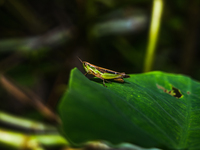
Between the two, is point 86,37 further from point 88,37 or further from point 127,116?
point 127,116

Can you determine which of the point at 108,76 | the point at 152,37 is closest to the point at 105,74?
the point at 108,76

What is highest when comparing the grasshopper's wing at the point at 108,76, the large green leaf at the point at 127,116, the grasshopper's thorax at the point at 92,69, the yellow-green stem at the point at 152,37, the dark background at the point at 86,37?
the dark background at the point at 86,37

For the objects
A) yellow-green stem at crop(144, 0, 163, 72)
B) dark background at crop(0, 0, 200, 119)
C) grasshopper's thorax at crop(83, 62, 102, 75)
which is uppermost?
dark background at crop(0, 0, 200, 119)

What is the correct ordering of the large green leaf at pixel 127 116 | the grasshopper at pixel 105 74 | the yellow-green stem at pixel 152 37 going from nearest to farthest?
1. the large green leaf at pixel 127 116
2. the grasshopper at pixel 105 74
3. the yellow-green stem at pixel 152 37

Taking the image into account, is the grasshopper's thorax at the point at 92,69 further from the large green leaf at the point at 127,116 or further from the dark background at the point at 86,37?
the dark background at the point at 86,37

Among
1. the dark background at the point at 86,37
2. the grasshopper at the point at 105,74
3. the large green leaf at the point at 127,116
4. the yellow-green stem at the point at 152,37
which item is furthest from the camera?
the dark background at the point at 86,37

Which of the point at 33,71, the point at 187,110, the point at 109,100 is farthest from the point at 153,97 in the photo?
the point at 33,71

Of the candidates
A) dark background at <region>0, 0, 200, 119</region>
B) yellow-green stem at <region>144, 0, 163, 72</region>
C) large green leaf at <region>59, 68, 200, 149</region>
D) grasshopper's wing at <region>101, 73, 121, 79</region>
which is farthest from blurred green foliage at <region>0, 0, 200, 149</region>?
large green leaf at <region>59, 68, 200, 149</region>

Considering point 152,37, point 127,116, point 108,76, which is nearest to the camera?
point 127,116

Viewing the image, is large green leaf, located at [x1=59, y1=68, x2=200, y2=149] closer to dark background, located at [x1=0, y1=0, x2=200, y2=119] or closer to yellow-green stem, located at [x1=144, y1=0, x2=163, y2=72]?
yellow-green stem, located at [x1=144, y1=0, x2=163, y2=72]

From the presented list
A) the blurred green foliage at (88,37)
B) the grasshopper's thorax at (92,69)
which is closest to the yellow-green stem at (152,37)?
the blurred green foliage at (88,37)
